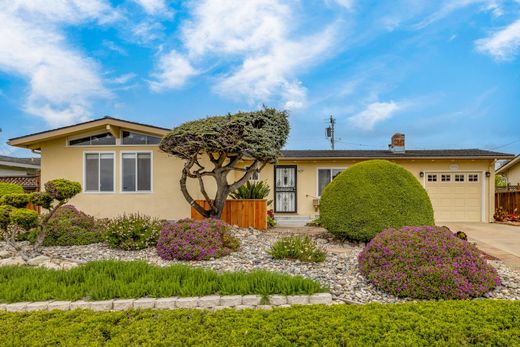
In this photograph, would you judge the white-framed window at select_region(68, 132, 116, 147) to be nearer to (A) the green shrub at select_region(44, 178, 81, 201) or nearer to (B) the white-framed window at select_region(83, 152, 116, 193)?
(B) the white-framed window at select_region(83, 152, 116, 193)

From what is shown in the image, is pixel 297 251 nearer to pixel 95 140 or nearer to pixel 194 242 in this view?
pixel 194 242

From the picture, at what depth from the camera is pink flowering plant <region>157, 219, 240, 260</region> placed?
5.79m

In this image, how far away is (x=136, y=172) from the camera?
1086 centimetres

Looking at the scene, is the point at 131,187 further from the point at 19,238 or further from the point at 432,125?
the point at 432,125

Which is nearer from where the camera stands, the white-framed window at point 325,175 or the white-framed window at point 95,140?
the white-framed window at point 95,140

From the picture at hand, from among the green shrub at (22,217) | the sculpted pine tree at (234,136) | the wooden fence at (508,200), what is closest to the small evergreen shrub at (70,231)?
the green shrub at (22,217)

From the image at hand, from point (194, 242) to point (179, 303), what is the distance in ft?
6.96

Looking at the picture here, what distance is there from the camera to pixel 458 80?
11000 mm

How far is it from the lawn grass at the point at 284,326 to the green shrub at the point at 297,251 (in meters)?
2.00

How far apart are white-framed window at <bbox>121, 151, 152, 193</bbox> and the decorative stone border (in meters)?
7.11

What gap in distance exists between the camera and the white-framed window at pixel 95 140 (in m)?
10.9

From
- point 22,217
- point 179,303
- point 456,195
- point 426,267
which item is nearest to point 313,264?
point 426,267

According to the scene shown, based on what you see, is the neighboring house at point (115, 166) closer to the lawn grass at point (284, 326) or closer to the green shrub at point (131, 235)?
the green shrub at point (131, 235)

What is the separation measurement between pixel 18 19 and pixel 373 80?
11.3 metres
